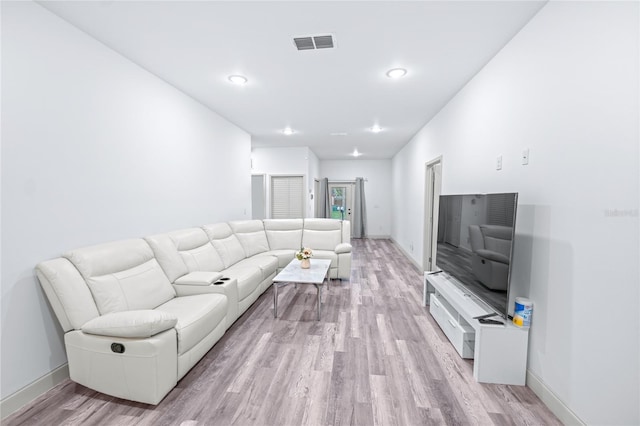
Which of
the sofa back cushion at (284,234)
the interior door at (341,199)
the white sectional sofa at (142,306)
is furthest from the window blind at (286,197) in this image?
the white sectional sofa at (142,306)

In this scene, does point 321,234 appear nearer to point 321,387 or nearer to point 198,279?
point 198,279

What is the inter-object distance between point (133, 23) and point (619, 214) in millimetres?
3238

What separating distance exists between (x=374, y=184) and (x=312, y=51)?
6.73 metres

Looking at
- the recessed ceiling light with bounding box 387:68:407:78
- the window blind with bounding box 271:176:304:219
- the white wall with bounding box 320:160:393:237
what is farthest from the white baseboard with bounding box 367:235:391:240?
the recessed ceiling light with bounding box 387:68:407:78

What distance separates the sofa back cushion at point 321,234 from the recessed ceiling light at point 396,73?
271cm

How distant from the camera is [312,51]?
2320mm

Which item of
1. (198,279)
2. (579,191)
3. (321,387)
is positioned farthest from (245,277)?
(579,191)

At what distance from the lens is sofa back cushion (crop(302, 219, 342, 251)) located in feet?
15.5

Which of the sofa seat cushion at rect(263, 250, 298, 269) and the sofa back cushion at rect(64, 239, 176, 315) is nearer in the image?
the sofa back cushion at rect(64, 239, 176, 315)

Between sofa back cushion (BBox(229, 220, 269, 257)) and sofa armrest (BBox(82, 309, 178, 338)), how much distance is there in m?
2.49

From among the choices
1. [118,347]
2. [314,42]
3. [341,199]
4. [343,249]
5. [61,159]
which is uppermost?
[314,42]

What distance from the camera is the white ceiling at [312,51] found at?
5.93 ft

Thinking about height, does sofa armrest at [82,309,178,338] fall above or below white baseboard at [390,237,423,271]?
above

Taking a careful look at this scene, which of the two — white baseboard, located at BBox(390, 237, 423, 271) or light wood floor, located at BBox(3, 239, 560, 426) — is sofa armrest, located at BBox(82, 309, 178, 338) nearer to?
light wood floor, located at BBox(3, 239, 560, 426)
